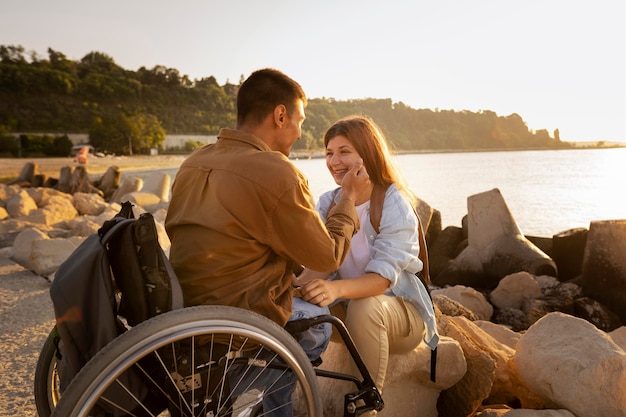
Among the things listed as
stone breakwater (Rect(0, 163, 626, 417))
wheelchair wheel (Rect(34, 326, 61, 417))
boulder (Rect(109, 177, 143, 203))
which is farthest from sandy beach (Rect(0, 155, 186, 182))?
wheelchair wheel (Rect(34, 326, 61, 417))

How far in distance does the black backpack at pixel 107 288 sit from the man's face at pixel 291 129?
0.66 meters

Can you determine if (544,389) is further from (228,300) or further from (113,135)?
(113,135)

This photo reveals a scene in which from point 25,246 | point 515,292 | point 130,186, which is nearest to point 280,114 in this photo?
point 25,246

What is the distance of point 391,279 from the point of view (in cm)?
242

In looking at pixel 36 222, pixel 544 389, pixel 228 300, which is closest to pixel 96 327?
pixel 228 300

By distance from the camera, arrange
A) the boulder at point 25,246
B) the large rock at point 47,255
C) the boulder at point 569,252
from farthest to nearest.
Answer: the boulder at point 569,252
the boulder at point 25,246
the large rock at point 47,255

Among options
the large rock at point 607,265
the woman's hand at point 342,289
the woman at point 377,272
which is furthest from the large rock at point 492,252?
the woman's hand at point 342,289

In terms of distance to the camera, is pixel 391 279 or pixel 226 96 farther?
pixel 226 96

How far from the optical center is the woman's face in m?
2.71

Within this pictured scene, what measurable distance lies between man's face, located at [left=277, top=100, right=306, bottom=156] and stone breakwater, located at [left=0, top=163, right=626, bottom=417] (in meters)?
1.30

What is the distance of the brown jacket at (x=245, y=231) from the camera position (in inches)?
68.6

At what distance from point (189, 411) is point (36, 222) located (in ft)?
37.6

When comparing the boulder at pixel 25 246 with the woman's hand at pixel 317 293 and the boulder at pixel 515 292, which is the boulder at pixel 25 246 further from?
the boulder at pixel 515 292

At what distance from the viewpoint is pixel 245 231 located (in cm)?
177
